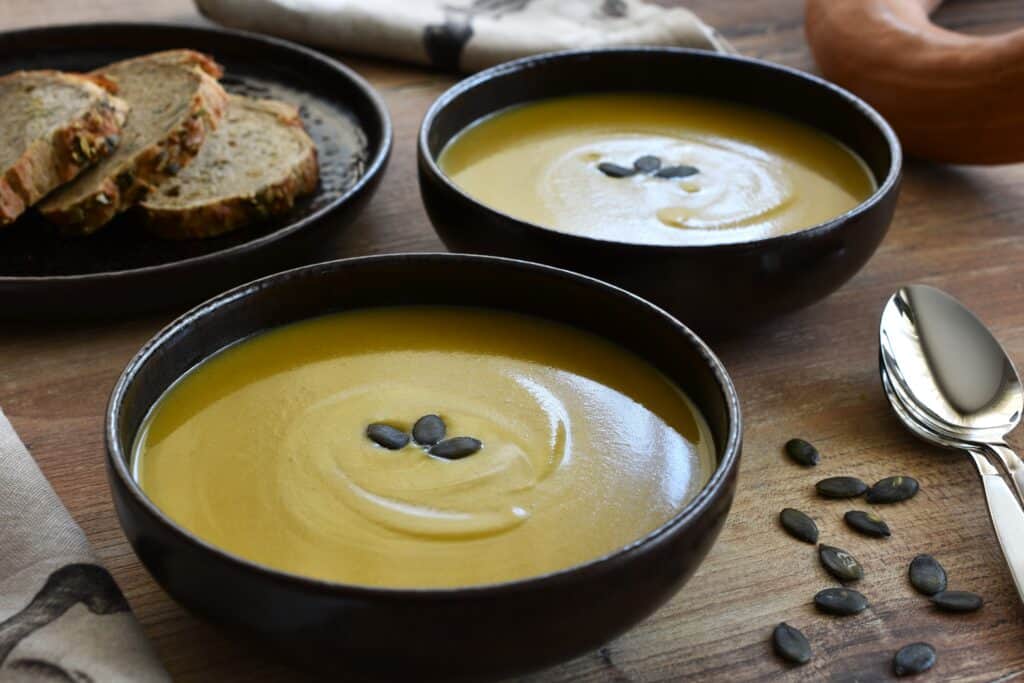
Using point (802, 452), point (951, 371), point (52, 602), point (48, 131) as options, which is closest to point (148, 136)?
point (48, 131)

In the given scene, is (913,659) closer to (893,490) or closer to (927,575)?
(927,575)

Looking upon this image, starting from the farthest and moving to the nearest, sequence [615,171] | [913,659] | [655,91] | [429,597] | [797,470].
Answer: [655,91], [615,171], [797,470], [913,659], [429,597]

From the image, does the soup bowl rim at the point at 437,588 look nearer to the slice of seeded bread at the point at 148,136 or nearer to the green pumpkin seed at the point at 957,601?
the green pumpkin seed at the point at 957,601

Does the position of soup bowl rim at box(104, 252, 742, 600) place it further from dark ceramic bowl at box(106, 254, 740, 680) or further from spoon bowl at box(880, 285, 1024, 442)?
spoon bowl at box(880, 285, 1024, 442)

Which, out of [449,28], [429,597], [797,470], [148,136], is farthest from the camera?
[449,28]

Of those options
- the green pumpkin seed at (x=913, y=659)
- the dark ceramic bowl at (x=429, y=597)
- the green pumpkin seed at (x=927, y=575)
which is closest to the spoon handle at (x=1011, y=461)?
the green pumpkin seed at (x=927, y=575)

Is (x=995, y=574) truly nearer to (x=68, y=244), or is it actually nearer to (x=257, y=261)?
(x=257, y=261)
